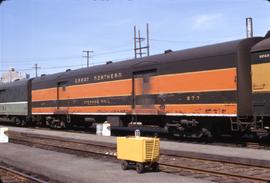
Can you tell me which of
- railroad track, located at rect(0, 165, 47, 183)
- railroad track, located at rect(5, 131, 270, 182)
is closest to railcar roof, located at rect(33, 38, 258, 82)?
railroad track, located at rect(5, 131, 270, 182)

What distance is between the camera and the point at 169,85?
20.1 meters

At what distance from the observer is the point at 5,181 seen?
11359mm

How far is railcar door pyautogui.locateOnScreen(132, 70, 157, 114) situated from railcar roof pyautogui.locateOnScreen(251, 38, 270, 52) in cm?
573

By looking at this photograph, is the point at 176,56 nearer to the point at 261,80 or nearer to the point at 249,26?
the point at 261,80

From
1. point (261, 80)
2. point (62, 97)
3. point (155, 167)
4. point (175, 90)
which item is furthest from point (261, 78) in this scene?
point (62, 97)

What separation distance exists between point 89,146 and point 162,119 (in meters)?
3.65

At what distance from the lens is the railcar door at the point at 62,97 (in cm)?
3006

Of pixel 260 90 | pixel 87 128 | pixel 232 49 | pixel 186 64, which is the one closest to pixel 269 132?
pixel 260 90

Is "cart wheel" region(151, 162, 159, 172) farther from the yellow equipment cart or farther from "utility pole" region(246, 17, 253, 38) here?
"utility pole" region(246, 17, 253, 38)

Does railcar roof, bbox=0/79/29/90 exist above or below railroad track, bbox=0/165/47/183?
above

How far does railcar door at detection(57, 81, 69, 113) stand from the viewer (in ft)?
98.6

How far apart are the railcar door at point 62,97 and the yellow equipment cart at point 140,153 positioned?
1843 cm

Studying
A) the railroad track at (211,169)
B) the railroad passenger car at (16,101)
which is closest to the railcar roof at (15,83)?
the railroad passenger car at (16,101)

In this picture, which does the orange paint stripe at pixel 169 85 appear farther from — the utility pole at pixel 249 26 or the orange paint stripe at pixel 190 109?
the utility pole at pixel 249 26
